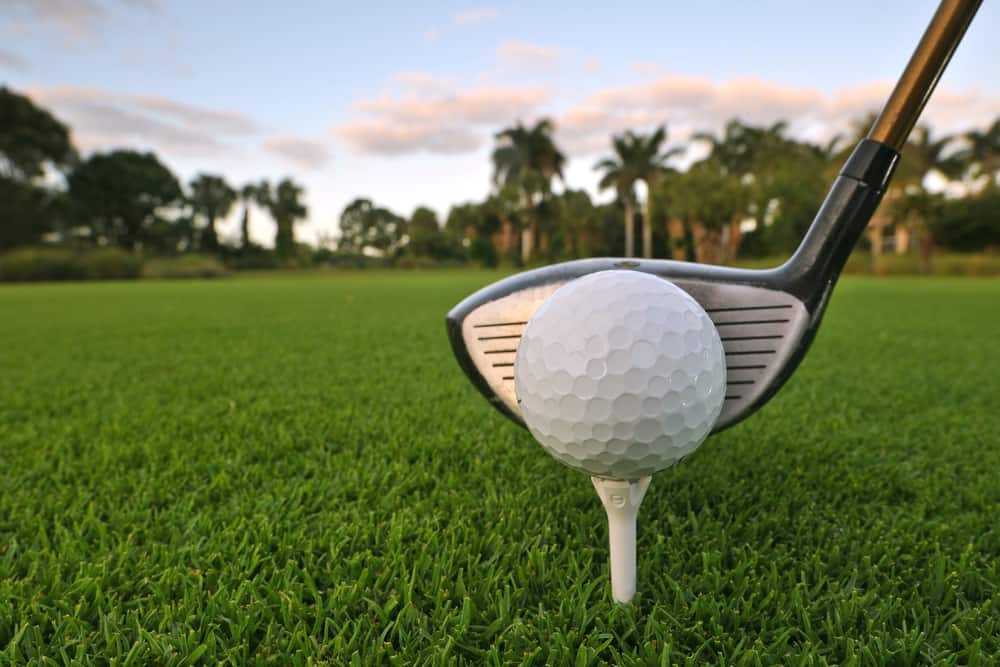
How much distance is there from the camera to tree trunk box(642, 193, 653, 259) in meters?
36.6

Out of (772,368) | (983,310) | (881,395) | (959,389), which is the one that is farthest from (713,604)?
(983,310)

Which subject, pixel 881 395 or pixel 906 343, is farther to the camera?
pixel 906 343

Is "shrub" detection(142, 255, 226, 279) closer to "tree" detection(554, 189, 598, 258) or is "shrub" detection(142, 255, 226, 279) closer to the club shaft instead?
"tree" detection(554, 189, 598, 258)

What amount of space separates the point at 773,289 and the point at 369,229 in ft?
231

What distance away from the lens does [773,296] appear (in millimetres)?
1244

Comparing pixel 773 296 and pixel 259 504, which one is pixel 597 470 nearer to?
pixel 773 296

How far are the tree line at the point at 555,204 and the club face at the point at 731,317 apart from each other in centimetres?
2991

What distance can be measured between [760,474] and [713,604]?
88 centimetres

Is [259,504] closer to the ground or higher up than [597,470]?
closer to the ground

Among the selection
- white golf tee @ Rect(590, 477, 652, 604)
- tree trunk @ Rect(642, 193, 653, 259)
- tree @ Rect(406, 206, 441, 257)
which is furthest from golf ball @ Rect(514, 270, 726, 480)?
tree @ Rect(406, 206, 441, 257)

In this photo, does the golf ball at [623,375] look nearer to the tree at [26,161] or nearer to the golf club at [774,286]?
the golf club at [774,286]

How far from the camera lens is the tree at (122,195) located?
4856cm

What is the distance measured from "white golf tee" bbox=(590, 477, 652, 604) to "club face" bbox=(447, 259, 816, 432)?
28 centimetres

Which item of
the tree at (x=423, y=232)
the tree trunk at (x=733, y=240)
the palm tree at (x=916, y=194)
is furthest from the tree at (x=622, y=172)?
the tree at (x=423, y=232)
